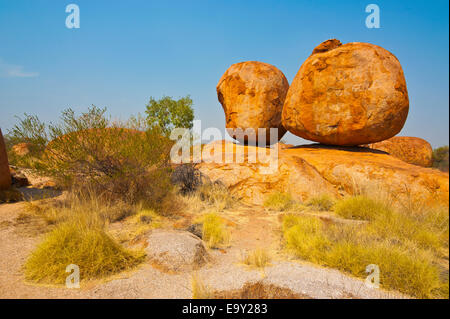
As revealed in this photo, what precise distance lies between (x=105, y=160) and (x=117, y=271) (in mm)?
3293

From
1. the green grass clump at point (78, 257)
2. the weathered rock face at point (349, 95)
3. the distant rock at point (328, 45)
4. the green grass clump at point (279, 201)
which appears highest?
the distant rock at point (328, 45)

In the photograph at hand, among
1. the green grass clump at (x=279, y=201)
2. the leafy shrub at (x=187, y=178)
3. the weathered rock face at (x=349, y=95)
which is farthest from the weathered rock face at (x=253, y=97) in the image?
the green grass clump at (x=279, y=201)

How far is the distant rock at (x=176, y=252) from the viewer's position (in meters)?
3.34

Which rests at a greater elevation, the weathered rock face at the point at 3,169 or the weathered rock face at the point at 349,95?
the weathered rock face at the point at 349,95

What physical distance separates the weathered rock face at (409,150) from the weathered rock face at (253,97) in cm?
711

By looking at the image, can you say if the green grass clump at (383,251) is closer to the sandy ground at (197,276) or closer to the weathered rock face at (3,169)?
the sandy ground at (197,276)

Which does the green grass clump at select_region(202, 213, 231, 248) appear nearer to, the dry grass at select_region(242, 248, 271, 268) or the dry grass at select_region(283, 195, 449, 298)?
the dry grass at select_region(242, 248, 271, 268)

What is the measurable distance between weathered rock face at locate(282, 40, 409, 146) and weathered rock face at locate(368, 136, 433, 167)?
7114mm

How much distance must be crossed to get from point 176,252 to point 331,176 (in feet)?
17.2

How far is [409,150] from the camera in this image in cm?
1363

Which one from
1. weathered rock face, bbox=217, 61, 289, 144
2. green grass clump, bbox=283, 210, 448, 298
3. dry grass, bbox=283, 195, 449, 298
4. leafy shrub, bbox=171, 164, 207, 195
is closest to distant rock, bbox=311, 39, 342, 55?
weathered rock face, bbox=217, 61, 289, 144

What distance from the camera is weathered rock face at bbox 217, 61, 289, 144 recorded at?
9.72 metres

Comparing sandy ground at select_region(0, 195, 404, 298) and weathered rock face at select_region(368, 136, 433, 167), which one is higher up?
weathered rock face at select_region(368, 136, 433, 167)
